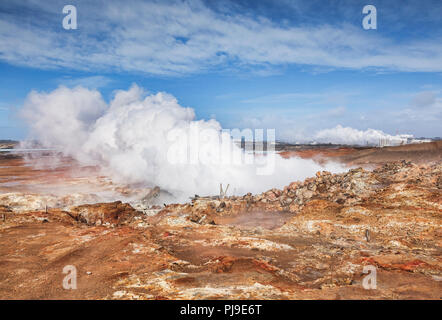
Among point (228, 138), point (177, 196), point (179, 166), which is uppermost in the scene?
point (228, 138)

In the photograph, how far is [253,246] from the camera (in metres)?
11.7

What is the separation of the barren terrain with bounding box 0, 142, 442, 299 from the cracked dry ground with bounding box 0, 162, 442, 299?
5 centimetres

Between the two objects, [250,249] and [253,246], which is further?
[253,246]

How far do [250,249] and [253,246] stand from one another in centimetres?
31

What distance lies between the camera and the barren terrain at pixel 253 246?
7.04 metres

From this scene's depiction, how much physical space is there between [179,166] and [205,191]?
159 inches

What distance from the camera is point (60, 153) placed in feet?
239

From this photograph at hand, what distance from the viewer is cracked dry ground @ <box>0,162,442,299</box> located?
6984 millimetres

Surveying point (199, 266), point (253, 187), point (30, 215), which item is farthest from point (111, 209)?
point (253, 187)

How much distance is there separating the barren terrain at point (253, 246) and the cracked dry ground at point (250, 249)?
0.15ft

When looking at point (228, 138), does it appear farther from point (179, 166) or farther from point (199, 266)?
point (199, 266)

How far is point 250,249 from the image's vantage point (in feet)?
37.4

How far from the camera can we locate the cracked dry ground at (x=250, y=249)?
275 inches

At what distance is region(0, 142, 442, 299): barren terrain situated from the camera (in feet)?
23.1
